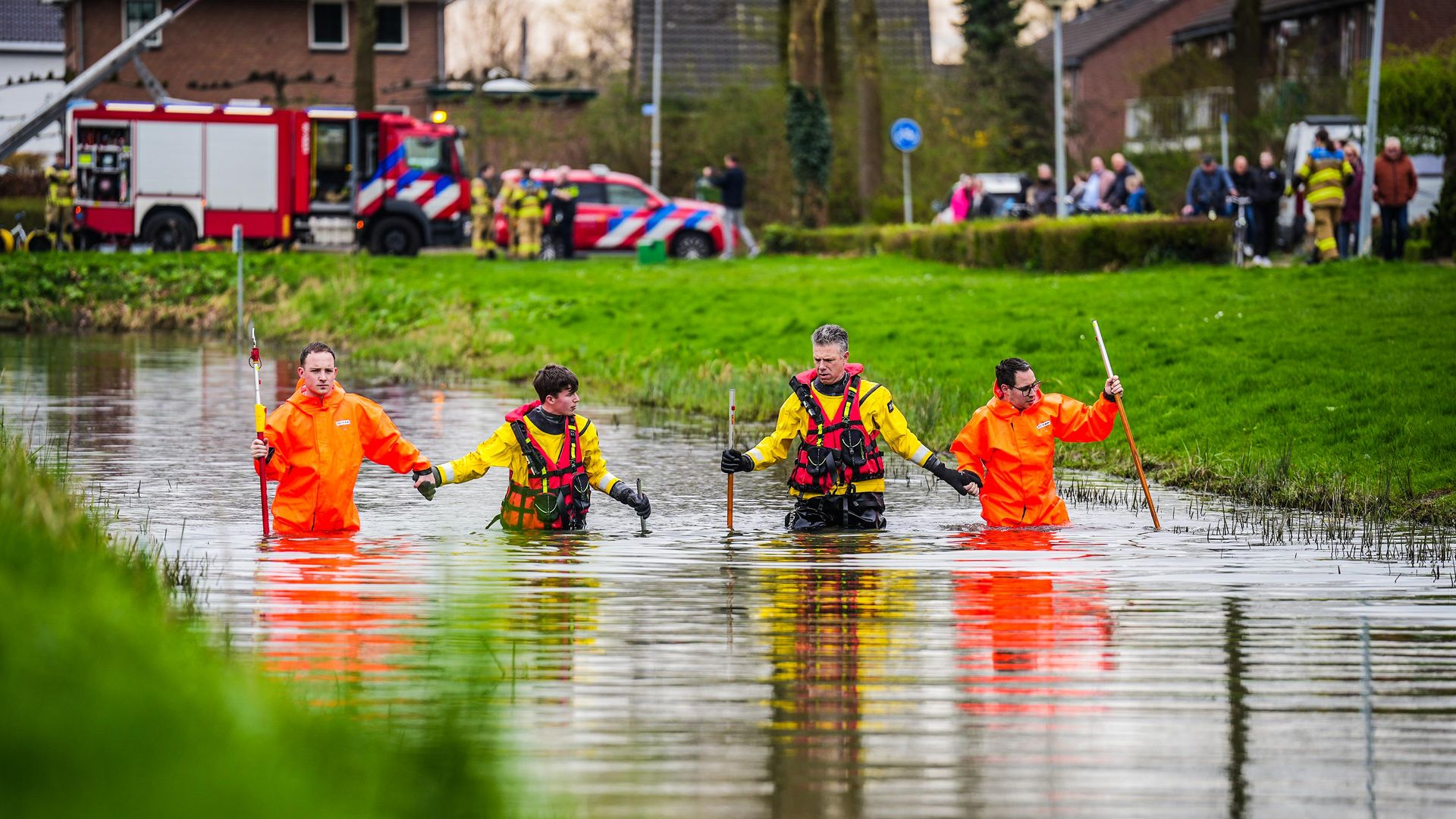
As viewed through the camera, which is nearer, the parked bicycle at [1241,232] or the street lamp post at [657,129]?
the parked bicycle at [1241,232]

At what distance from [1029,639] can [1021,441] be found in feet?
12.5

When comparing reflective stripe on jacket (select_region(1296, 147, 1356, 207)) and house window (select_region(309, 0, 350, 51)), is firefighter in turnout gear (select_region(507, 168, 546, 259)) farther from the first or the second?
house window (select_region(309, 0, 350, 51))

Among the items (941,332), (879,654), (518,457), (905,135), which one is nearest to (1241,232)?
(941,332)

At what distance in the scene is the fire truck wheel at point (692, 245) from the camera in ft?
123

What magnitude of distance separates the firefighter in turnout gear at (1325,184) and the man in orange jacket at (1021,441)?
14.3 meters

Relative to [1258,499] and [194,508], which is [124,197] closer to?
[194,508]

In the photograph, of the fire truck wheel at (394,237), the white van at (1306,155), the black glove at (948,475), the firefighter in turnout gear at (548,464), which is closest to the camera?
the firefighter in turnout gear at (548,464)

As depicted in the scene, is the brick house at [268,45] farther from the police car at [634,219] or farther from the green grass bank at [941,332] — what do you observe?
the green grass bank at [941,332]

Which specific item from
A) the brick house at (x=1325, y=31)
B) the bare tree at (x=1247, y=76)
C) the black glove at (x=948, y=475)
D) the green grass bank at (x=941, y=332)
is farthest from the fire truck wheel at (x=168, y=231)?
the black glove at (x=948, y=475)

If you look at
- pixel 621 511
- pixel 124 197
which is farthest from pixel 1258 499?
pixel 124 197

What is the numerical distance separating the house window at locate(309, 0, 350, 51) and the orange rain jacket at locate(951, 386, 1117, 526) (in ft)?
157

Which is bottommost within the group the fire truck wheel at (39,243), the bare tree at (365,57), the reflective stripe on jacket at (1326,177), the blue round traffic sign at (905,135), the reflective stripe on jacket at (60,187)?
the fire truck wheel at (39,243)

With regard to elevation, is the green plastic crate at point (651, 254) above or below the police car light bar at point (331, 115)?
below

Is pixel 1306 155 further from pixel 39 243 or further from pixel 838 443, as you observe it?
pixel 838 443
